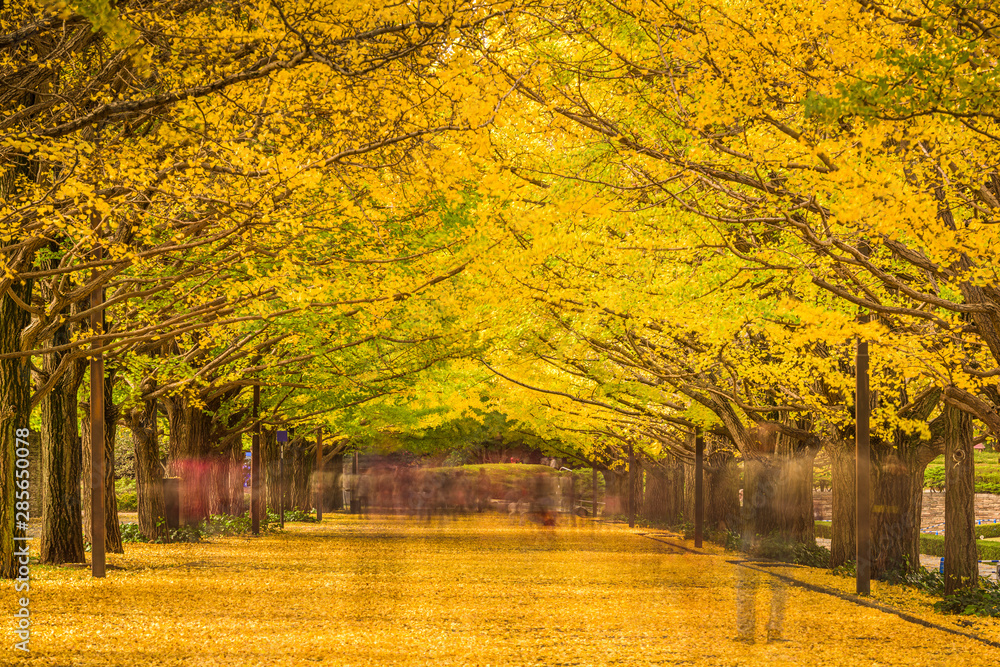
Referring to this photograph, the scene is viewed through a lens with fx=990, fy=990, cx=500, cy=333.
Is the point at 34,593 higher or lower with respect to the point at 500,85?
lower

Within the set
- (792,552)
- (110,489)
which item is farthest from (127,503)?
(792,552)

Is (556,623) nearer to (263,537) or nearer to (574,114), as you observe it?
(574,114)

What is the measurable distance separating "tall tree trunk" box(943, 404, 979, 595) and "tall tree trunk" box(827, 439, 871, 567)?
353 centimetres

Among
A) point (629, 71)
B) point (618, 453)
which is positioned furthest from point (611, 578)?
point (618, 453)

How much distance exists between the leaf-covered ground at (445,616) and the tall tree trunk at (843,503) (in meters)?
0.94

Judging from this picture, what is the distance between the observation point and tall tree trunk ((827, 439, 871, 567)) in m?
19.7

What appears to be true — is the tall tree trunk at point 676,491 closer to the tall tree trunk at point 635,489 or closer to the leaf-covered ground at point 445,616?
the tall tree trunk at point 635,489

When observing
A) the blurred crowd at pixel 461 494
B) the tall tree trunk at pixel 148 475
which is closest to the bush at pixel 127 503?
the blurred crowd at pixel 461 494

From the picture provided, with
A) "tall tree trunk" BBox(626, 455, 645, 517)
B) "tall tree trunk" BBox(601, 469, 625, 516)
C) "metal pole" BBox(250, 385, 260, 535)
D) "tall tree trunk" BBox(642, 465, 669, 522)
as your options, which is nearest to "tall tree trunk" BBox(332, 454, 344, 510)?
"tall tree trunk" BBox(601, 469, 625, 516)

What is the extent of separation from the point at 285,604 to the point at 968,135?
983 cm

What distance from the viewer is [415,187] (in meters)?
12.5

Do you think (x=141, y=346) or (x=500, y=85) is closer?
(x=500, y=85)

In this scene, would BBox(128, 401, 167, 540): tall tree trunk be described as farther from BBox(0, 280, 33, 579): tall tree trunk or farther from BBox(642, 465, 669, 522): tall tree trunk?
BBox(642, 465, 669, 522): tall tree trunk

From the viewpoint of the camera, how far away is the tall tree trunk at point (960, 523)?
50.8 ft
